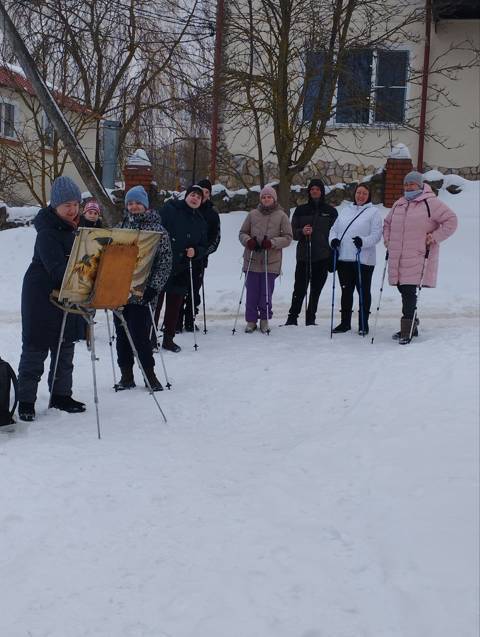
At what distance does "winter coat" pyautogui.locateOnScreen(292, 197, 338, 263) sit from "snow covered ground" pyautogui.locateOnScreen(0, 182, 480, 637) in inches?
71.3

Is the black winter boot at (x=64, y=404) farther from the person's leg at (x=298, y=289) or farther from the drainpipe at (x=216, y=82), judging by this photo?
the drainpipe at (x=216, y=82)

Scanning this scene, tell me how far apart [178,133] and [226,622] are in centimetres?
1632

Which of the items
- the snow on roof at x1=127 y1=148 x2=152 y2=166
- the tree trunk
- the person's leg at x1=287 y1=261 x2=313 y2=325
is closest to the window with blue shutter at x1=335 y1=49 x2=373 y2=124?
the tree trunk

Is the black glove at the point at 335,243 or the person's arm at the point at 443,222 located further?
the black glove at the point at 335,243

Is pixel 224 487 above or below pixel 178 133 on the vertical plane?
below

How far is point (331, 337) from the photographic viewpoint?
30.1 feet

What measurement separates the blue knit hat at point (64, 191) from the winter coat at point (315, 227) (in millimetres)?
4308

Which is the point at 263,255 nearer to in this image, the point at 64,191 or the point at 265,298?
the point at 265,298

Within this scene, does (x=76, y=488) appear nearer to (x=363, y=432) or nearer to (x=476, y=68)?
(x=363, y=432)

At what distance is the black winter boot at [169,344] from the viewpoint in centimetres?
861

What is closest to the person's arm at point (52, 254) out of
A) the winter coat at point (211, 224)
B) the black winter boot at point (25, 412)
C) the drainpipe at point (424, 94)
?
the black winter boot at point (25, 412)

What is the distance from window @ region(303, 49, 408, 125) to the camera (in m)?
15.6

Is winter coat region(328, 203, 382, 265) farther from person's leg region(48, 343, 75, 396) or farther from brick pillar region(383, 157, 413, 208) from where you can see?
brick pillar region(383, 157, 413, 208)

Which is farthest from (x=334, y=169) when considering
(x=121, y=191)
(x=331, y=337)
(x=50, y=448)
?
(x=50, y=448)
